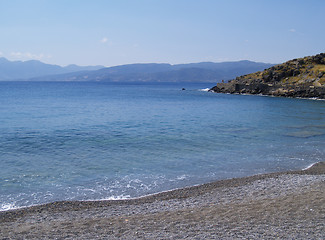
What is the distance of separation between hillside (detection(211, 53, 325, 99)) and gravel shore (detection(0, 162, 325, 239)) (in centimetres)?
7195

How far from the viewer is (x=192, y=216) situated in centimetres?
1130

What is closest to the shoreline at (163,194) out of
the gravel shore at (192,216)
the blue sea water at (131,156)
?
the gravel shore at (192,216)

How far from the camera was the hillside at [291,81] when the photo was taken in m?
81.2

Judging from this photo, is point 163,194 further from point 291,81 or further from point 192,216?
point 291,81

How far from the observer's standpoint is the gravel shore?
9.77 metres

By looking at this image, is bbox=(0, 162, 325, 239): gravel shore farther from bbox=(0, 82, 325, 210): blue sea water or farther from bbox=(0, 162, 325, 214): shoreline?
bbox=(0, 82, 325, 210): blue sea water

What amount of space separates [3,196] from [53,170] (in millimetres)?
4117

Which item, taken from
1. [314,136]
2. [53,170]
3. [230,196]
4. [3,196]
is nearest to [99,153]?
[53,170]

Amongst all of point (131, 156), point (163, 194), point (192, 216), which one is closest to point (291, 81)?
point (131, 156)

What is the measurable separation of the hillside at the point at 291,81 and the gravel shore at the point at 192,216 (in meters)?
71.9

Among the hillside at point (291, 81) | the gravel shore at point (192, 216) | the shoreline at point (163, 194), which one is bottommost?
the shoreline at point (163, 194)

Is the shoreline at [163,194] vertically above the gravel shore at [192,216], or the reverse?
the gravel shore at [192,216]

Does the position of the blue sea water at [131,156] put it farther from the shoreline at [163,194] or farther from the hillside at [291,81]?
the hillside at [291,81]

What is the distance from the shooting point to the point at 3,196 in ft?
48.1
